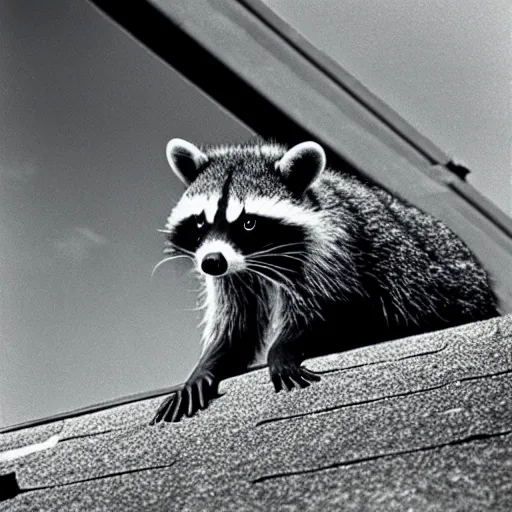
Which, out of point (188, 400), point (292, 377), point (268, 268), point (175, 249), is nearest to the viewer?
point (292, 377)

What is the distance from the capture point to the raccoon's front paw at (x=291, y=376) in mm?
1438

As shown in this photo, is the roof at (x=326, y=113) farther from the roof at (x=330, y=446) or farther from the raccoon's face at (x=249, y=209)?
the roof at (x=330, y=446)

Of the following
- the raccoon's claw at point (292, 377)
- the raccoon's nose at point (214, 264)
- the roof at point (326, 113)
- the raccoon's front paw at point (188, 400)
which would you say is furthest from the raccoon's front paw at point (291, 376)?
the roof at point (326, 113)

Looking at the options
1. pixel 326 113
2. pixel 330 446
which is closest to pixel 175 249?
pixel 326 113

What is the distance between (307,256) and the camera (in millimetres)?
2170

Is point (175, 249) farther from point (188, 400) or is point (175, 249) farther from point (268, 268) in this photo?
point (188, 400)

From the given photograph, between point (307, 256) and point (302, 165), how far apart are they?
273 mm

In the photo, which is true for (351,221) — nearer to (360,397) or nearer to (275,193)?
(275,193)

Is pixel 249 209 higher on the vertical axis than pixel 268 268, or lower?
higher

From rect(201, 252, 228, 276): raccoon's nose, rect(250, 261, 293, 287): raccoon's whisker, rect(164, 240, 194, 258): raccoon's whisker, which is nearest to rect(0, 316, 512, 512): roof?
rect(201, 252, 228, 276): raccoon's nose

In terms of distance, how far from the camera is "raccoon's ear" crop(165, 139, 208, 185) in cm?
233

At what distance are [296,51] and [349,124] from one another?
29cm

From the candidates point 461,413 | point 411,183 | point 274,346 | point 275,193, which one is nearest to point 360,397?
point 461,413

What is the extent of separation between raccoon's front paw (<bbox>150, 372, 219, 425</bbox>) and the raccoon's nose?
290mm
